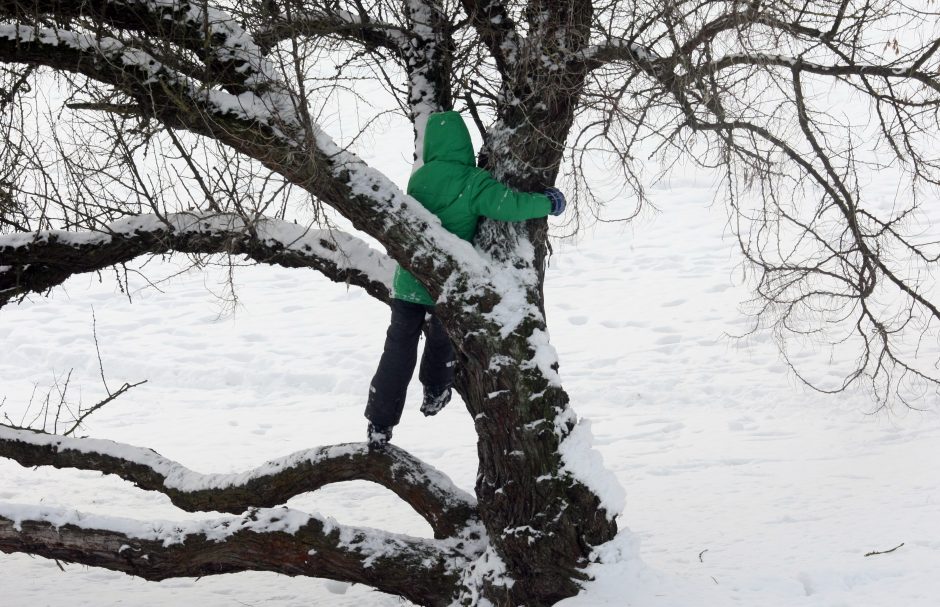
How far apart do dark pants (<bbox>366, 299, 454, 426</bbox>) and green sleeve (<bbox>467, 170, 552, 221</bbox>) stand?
65 cm

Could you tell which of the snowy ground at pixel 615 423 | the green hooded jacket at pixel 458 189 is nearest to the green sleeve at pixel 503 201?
the green hooded jacket at pixel 458 189

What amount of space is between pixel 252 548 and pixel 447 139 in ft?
6.76

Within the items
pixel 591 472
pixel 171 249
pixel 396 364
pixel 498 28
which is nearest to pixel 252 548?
pixel 396 364

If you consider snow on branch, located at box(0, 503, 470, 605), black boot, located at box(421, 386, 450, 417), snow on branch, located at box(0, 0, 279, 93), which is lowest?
snow on branch, located at box(0, 503, 470, 605)

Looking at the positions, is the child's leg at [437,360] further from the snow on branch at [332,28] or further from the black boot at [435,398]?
the snow on branch at [332,28]

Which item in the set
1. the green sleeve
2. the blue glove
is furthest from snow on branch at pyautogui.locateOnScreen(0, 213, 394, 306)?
the blue glove

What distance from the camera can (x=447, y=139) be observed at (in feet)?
12.6

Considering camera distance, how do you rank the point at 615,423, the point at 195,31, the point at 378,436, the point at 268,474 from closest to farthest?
1. the point at 195,31
2. the point at 378,436
3. the point at 268,474
4. the point at 615,423

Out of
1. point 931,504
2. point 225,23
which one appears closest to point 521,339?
point 225,23

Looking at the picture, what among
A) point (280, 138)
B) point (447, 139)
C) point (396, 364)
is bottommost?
point (396, 364)

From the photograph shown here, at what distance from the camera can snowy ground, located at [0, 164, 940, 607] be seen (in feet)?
14.4

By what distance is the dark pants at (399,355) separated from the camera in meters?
4.19

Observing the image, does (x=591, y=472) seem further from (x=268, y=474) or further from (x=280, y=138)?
(x=280, y=138)

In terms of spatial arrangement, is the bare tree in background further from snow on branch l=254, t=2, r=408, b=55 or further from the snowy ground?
the snowy ground
